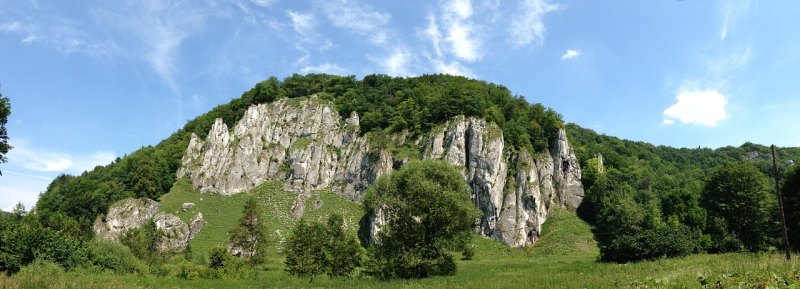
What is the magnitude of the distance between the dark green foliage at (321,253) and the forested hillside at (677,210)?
27447 millimetres

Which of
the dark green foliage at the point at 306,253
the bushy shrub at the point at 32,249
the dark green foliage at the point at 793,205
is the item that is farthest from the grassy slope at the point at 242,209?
the dark green foliage at the point at 793,205

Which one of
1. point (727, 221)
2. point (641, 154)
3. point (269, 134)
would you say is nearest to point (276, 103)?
point (269, 134)

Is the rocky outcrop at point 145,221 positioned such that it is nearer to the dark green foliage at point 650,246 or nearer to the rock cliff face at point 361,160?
the rock cliff face at point 361,160

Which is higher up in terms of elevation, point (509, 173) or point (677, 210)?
point (509, 173)

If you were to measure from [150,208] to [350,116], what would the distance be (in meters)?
49.0

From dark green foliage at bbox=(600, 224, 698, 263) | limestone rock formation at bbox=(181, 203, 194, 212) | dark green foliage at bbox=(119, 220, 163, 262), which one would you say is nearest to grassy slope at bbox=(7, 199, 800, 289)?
limestone rock formation at bbox=(181, 203, 194, 212)

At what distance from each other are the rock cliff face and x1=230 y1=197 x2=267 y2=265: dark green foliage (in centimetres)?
2489

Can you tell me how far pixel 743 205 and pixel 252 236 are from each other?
70.9 meters

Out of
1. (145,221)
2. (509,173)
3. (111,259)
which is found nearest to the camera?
(111,259)

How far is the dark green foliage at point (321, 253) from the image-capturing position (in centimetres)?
4438

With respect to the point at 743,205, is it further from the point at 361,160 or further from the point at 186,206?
the point at 186,206

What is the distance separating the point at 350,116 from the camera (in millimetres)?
113062

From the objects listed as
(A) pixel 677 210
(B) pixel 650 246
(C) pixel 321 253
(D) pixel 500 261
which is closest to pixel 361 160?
(D) pixel 500 261

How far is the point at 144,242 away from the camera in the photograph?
60.0m
